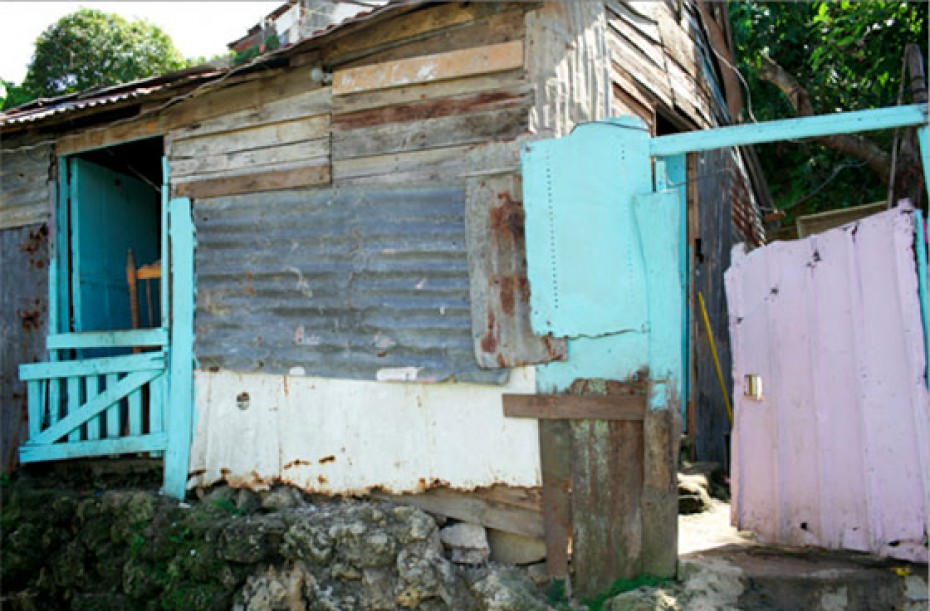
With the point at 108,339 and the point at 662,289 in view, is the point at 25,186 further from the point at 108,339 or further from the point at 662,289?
the point at 662,289

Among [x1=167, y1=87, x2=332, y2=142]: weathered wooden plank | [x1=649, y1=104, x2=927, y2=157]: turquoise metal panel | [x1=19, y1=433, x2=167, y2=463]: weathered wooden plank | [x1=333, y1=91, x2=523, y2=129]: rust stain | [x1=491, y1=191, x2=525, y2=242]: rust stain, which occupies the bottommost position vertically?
[x1=19, y1=433, x2=167, y2=463]: weathered wooden plank

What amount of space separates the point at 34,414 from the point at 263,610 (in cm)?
304

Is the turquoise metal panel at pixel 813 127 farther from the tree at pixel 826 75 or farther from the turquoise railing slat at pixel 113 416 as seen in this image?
the turquoise railing slat at pixel 113 416

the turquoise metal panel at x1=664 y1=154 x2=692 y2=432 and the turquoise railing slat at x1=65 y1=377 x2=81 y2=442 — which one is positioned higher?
the turquoise metal panel at x1=664 y1=154 x2=692 y2=432

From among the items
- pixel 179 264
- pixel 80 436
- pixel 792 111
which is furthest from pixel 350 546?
pixel 792 111

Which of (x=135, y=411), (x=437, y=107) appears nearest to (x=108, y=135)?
(x=135, y=411)

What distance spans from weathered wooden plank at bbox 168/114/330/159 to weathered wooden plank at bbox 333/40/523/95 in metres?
0.32

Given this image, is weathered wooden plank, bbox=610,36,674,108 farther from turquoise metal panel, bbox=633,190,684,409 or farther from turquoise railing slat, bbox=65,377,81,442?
turquoise railing slat, bbox=65,377,81,442

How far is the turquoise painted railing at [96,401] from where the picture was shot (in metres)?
6.04

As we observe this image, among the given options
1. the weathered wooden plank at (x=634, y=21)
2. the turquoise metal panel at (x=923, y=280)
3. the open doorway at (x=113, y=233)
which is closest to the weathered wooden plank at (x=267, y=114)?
the open doorway at (x=113, y=233)

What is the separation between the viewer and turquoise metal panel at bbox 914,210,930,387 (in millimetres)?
4184

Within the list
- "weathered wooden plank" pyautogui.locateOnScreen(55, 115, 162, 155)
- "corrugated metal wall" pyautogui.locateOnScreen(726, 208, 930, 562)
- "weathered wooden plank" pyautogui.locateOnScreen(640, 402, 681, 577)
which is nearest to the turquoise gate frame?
"weathered wooden plank" pyautogui.locateOnScreen(640, 402, 681, 577)

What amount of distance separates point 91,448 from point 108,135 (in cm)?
265

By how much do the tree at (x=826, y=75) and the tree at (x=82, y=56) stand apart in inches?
448
